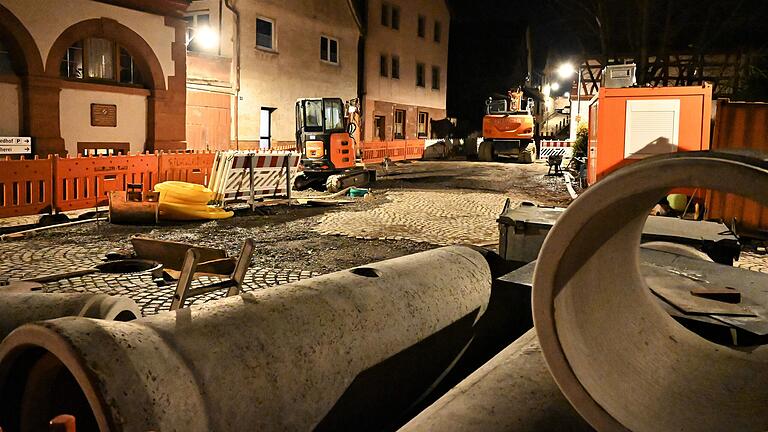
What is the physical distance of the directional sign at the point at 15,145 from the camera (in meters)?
14.0

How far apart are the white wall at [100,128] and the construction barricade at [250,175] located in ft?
16.2

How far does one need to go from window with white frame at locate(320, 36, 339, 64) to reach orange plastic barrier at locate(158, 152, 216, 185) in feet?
48.0

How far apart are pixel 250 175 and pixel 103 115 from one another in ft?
18.6

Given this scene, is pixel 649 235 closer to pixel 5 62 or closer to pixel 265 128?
pixel 5 62

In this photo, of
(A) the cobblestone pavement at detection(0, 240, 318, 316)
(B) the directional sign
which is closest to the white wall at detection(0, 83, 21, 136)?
(B) the directional sign

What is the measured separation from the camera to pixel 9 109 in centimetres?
1454

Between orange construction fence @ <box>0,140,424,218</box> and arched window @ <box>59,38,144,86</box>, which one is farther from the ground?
arched window @ <box>59,38,144,86</box>

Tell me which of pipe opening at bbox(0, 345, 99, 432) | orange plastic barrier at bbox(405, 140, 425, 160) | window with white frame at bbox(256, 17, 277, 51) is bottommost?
pipe opening at bbox(0, 345, 99, 432)

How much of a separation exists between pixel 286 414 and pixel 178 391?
1.84ft

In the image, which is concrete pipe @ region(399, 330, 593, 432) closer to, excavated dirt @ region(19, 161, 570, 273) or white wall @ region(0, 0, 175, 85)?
excavated dirt @ region(19, 161, 570, 273)

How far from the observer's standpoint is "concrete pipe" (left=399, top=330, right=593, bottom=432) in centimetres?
269

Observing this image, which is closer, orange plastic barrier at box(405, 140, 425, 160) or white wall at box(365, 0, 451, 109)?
white wall at box(365, 0, 451, 109)

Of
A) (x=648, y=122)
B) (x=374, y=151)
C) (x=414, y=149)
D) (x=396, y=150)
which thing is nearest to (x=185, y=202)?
(x=648, y=122)

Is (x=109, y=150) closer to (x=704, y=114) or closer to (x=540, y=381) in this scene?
(x=704, y=114)
